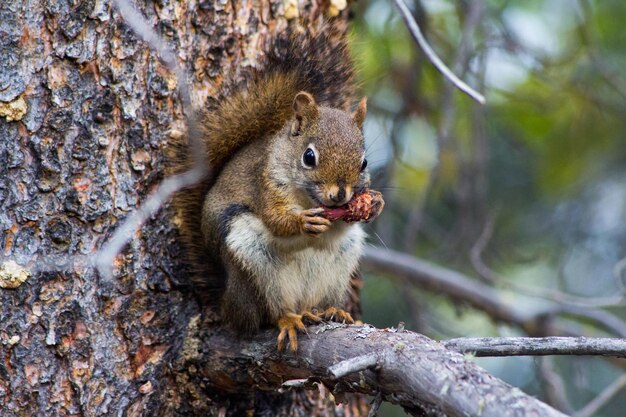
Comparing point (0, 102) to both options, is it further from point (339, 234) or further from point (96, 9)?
point (339, 234)

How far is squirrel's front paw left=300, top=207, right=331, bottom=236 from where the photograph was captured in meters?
1.94

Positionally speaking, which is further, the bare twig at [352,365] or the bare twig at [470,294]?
the bare twig at [470,294]

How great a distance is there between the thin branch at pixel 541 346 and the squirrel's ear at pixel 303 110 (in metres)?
0.91

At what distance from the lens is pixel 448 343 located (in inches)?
57.1

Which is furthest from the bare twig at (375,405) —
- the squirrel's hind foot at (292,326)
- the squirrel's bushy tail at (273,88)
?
the squirrel's bushy tail at (273,88)

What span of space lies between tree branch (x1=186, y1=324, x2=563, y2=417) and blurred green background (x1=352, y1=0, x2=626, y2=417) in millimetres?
882

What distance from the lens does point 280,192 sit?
6.88ft

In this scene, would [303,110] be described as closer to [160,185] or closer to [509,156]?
[160,185]

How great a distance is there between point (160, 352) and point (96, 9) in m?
0.80

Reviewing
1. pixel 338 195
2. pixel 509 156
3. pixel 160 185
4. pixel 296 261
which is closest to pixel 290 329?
pixel 296 261

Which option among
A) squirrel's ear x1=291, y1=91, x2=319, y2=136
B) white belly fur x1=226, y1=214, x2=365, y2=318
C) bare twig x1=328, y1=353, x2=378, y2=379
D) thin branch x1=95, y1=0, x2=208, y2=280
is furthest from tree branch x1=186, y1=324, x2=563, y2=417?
squirrel's ear x1=291, y1=91, x2=319, y2=136

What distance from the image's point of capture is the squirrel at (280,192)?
198 centimetres

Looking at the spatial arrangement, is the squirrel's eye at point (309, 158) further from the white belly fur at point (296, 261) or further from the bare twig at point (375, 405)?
the bare twig at point (375, 405)

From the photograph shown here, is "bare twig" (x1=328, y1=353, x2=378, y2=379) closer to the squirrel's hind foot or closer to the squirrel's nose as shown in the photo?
the squirrel's hind foot
